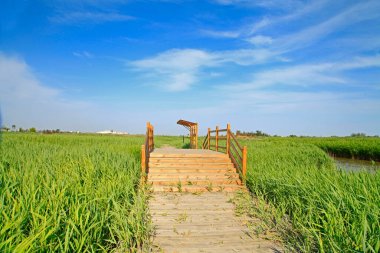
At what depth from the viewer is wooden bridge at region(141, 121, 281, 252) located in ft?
14.3

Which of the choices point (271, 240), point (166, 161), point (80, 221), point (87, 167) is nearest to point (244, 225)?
point (271, 240)

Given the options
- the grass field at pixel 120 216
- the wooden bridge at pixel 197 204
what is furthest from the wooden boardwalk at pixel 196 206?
the grass field at pixel 120 216

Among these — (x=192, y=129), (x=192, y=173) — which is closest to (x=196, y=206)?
(x=192, y=173)

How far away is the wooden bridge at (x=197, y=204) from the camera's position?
4348 millimetres

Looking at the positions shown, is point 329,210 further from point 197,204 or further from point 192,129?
point 192,129

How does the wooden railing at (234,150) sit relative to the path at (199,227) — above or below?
above

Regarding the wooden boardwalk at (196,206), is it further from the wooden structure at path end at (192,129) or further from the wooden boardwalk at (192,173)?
the wooden structure at path end at (192,129)

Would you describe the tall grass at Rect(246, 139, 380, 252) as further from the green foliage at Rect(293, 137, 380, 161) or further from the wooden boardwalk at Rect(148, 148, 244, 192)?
the green foliage at Rect(293, 137, 380, 161)

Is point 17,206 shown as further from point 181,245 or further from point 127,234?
point 181,245

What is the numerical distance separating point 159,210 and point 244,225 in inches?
77.1

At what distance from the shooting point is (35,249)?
295 cm

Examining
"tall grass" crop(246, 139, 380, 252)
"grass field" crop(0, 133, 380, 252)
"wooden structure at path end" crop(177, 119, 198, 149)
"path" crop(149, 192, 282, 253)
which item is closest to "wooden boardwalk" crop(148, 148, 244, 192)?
"path" crop(149, 192, 282, 253)

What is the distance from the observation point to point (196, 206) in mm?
6301

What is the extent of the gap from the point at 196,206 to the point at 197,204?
151mm
